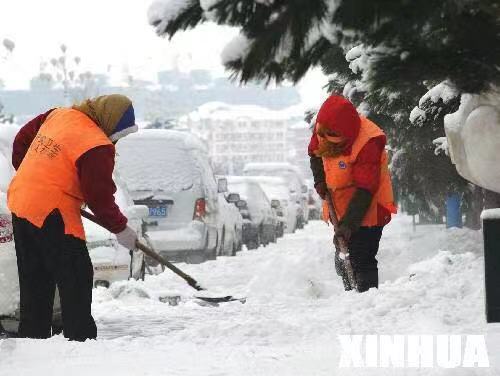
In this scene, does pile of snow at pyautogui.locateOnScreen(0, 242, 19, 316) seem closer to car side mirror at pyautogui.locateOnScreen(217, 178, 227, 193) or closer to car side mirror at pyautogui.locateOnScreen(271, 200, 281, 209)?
car side mirror at pyautogui.locateOnScreen(217, 178, 227, 193)

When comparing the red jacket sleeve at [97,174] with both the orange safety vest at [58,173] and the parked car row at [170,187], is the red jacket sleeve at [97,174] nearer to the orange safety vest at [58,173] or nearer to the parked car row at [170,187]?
the orange safety vest at [58,173]

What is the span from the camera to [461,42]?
389 centimetres

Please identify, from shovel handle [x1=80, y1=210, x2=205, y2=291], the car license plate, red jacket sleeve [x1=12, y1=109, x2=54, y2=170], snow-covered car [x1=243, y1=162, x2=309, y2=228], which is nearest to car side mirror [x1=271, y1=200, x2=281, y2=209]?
snow-covered car [x1=243, y1=162, x2=309, y2=228]

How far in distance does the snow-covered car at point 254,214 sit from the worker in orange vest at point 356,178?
1202 centimetres

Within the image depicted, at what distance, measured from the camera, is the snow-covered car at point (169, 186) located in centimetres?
1366

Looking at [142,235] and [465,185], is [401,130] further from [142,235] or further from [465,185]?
[142,235]

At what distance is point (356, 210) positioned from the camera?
7.61 m

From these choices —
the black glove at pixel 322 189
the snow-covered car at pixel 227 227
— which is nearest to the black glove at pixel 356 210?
the black glove at pixel 322 189

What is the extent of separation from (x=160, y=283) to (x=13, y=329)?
153 inches

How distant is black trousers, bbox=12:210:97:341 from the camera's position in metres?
5.88

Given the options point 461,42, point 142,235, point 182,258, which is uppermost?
point 461,42

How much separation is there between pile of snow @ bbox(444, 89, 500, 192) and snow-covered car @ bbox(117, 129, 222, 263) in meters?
9.19

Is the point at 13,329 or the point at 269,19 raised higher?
the point at 269,19

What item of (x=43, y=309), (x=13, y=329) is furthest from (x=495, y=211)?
(x=13, y=329)
